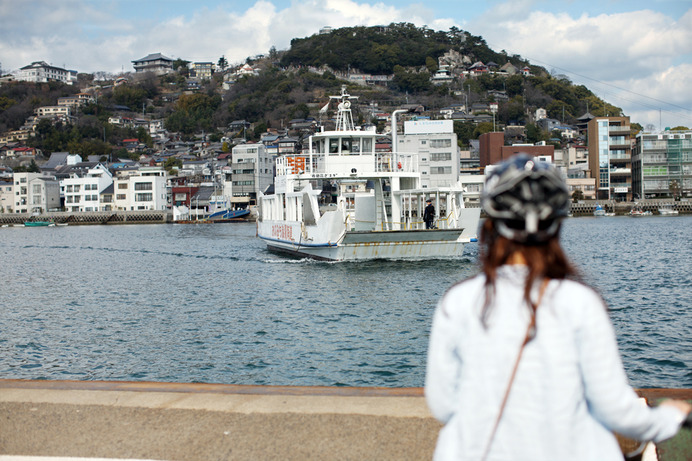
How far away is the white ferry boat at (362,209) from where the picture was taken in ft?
71.2

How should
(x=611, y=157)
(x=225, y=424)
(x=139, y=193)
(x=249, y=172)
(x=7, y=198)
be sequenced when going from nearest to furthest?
(x=225, y=424)
(x=611, y=157)
(x=249, y=172)
(x=139, y=193)
(x=7, y=198)

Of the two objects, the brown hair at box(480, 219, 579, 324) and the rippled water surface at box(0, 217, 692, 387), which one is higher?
the brown hair at box(480, 219, 579, 324)

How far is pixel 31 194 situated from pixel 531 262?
3833 inches

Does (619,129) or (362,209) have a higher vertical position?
(619,129)

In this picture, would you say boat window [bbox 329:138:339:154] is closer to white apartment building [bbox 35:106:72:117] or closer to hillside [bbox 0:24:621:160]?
hillside [bbox 0:24:621:160]

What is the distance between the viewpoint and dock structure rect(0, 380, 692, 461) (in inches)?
134

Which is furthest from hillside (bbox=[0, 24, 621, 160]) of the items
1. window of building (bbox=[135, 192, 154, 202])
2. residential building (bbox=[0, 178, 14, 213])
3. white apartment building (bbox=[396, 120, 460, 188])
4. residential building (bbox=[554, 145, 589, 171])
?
window of building (bbox=[135, 192, 154, 202])

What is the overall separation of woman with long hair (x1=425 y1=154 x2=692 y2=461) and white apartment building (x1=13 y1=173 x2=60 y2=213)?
96.4m

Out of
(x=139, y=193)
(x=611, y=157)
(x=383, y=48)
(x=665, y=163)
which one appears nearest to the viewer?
(x=665, y=163)

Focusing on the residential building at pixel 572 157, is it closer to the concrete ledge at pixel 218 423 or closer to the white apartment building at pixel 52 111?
the concrete ledge at pixel 218 423

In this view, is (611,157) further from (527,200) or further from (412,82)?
(527,200)

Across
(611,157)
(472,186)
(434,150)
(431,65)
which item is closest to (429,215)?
(434,150)

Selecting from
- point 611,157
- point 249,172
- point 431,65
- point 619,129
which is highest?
point 431,65

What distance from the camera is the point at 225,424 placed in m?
3.73
